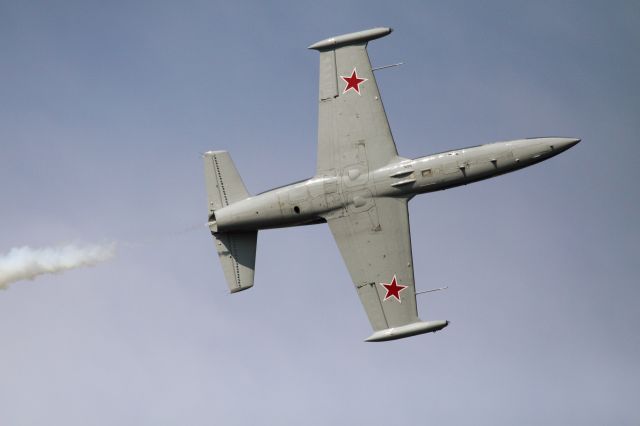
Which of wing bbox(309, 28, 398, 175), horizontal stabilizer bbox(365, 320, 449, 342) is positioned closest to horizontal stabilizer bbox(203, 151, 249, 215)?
wing bbox(309, 28, 398, 175)

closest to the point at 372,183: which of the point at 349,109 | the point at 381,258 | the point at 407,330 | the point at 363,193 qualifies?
the point at 363,193

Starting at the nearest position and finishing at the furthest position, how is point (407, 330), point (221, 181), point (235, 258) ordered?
1. point (407, 330)
2. point (221, 181)
3. point (235, 258)

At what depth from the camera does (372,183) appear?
1800 inches

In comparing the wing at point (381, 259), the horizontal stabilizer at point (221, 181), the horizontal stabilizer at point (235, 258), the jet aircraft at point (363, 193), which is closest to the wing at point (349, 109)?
the jet aircraft at point (363, 193)

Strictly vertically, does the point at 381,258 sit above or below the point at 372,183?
below

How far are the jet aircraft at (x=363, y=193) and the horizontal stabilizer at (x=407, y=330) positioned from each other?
0.04m

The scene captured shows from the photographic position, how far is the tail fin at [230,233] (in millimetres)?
46062

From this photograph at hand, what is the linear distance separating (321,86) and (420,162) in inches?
227

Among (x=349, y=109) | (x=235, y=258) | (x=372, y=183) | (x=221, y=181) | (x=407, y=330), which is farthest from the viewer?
(x=349, y=109)

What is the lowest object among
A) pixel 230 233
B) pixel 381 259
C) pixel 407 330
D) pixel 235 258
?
pixel 407 330

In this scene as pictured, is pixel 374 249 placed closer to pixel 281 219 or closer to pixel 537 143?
pixel 281 219

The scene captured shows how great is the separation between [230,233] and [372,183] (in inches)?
261

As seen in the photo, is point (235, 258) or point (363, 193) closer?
point (363, 193)

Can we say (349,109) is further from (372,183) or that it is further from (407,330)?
(407,330)
